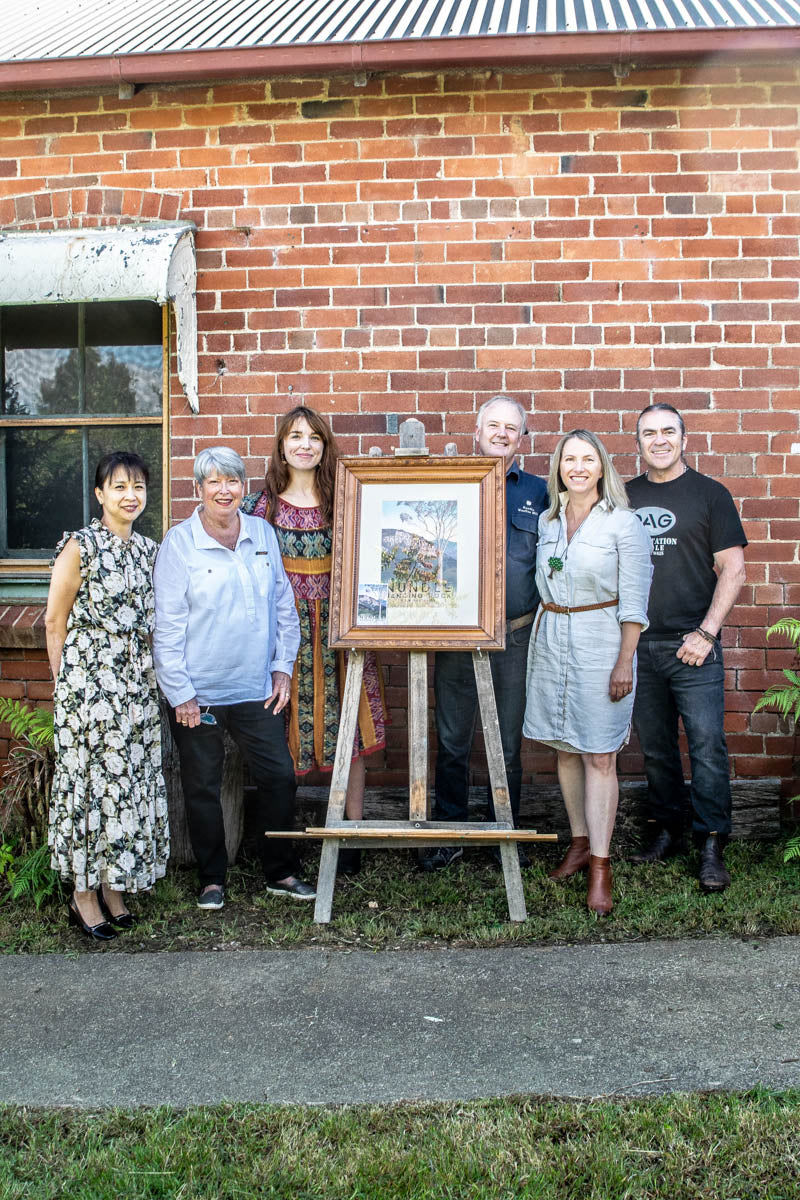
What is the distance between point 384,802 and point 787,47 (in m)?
4.15

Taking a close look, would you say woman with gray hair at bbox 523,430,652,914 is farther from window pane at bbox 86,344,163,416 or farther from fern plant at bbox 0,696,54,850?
window pane at bbox 86,344,163,416

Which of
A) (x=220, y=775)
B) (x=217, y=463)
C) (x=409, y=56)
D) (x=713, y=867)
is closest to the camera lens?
(x=217, y=463)

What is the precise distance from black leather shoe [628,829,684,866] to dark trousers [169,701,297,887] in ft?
5.49

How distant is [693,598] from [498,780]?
4.07ft

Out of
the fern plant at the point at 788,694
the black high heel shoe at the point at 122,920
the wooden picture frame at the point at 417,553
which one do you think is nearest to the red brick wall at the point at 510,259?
the fern plant at the point at 788,694

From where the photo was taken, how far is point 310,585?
4.37 meters

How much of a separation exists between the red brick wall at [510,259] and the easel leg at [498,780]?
1066mm

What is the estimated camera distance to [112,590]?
12.7ft

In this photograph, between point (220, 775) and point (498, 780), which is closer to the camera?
point (498, 780)

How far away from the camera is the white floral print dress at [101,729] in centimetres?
385

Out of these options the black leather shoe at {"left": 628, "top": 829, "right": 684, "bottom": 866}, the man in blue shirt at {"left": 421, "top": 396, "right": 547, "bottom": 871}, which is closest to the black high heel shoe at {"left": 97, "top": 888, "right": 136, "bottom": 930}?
the man in blue shirt at {"left": 421, "top": 396, "right": 547, "bottom": 871}

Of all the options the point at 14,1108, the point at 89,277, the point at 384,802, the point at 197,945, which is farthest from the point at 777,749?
the point at 89,277

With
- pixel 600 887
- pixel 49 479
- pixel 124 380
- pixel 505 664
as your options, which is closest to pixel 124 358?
pixel 124 380

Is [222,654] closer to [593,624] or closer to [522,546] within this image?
[522,546]
